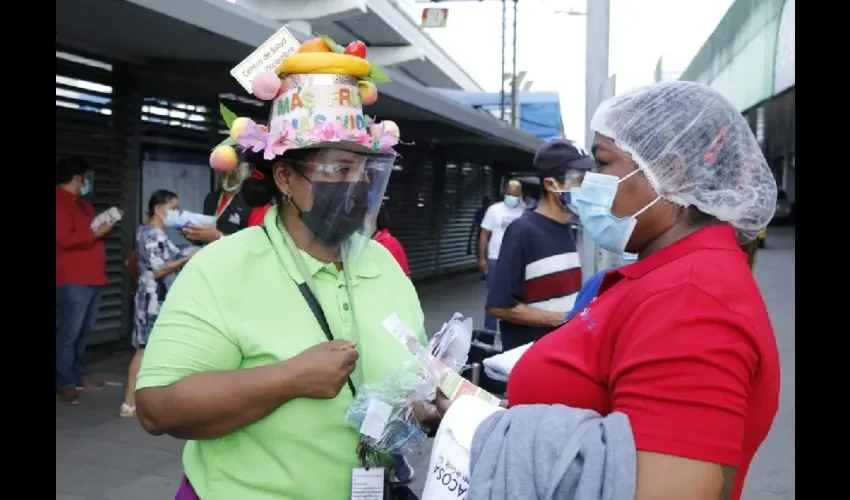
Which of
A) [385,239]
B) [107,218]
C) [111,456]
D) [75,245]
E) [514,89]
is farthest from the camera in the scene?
[514,89]

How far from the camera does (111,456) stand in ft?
20.1

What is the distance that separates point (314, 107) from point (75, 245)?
5.33m

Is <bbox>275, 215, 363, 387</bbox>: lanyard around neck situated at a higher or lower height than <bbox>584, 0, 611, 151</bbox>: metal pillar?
lower

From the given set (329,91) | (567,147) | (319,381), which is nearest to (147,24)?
(567,147)

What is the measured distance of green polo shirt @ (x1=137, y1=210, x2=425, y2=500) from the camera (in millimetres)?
2211

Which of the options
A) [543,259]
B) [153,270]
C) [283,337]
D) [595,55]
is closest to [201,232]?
[153,270]

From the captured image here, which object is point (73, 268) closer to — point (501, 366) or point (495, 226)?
point (501, 366)

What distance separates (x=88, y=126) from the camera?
9117 millimetres

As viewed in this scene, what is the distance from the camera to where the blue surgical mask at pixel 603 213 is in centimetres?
213

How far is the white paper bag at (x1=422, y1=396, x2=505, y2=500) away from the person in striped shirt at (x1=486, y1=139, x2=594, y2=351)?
262 centimetres

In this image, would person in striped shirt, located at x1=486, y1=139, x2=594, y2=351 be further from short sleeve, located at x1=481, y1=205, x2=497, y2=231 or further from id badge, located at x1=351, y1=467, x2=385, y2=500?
short sleeve, located at x1=481, y1=205, x2=497, y2=231

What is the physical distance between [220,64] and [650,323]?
6.99 metres

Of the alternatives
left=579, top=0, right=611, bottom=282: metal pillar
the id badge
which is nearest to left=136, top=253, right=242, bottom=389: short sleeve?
the id badge

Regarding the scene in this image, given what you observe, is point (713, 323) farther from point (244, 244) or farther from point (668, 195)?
point (244, 244)
